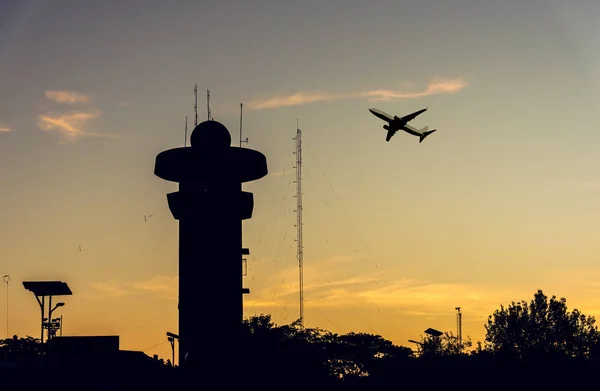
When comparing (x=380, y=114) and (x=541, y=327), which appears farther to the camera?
(x=541, y=327)

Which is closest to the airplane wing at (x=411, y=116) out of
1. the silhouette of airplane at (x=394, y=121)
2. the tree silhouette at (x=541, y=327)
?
the silhouette of airplane at (x=394, y=121)

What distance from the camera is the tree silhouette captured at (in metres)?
167

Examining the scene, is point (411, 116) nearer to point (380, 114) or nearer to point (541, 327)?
point (380, 114)

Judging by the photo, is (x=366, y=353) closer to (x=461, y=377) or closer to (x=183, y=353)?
(x=183, y=353)

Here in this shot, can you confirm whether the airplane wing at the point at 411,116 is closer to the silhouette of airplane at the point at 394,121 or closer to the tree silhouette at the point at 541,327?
the silhouette of airplane at the point at 394,121

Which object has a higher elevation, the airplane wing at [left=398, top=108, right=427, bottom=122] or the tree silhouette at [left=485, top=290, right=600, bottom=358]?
the airplane wing at [left=398, top=108, right=427, bottom=122]

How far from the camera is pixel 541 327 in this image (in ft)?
556

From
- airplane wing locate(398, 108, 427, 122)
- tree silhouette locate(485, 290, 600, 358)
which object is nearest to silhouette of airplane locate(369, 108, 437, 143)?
airplane wing locate(398, 108, 427, 122)

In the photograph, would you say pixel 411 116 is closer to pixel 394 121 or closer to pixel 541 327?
pixel 394 121

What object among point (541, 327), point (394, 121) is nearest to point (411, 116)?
point (394, 121)

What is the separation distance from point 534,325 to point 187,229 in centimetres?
7521

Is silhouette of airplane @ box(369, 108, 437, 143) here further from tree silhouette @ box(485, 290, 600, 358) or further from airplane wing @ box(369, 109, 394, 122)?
tree silhouette @ box(485, 290, 600, 358)

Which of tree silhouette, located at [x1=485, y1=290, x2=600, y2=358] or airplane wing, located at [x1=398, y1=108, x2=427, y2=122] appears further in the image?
tree silhouette, located at [x1=485, y1=290, x2=600, y2=358]

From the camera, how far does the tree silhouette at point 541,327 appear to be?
167m
